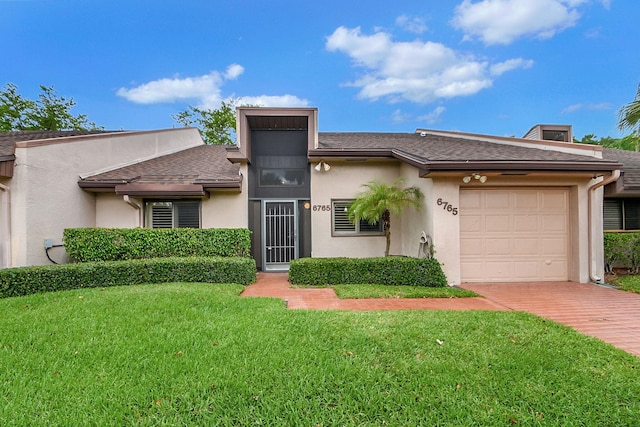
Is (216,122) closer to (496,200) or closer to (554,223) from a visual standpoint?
(496,200)

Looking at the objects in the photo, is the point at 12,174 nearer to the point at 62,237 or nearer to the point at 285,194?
the point at 62,237

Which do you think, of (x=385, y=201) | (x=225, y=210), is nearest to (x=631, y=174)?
(x=385, y=201)

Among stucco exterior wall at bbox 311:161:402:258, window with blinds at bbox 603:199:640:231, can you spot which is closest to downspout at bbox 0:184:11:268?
stucco exterior wall at bbox 311:161:402:258

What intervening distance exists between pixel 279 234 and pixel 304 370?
703cm

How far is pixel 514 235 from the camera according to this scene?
7887 millimetres

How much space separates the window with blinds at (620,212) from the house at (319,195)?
116 cm

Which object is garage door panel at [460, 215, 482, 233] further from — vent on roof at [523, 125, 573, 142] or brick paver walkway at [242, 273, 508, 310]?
vent on roof at [523, 125, 573, 142]

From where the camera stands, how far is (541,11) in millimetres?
11070

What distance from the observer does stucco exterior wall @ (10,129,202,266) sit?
288 inches

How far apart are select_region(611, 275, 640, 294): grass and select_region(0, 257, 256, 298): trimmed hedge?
30.4ft

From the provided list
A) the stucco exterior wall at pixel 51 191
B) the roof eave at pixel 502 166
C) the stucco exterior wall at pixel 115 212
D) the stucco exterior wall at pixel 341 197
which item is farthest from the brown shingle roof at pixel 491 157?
the stucco exterior wall at pixel 51 191

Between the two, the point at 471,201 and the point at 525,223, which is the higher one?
the point at 471,201

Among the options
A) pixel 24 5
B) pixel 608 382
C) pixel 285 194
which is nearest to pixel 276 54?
pixel 285 194

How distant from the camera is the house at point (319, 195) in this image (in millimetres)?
7438
